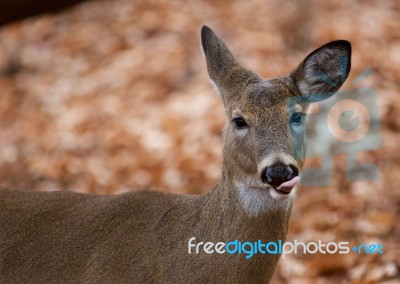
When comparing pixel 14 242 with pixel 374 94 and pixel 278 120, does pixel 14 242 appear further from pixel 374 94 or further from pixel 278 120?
pixel 374 94

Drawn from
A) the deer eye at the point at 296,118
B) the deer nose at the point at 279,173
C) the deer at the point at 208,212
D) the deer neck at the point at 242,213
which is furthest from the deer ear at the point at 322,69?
the deer nose at the point at 279,173

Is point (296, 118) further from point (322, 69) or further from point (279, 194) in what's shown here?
point (279, 194)

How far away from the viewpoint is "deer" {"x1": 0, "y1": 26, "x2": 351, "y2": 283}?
14.7 ft

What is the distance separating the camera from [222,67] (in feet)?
16.3

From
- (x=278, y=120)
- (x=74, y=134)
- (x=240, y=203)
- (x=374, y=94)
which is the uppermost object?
(x=278, y=120)

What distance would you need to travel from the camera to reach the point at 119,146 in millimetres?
9016

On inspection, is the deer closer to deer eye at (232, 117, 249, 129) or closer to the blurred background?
deer eye at (232, 117, 249, 129)

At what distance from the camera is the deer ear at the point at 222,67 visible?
16.0 ft

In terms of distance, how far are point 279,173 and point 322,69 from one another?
856mm

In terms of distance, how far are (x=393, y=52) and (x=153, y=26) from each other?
3.00m

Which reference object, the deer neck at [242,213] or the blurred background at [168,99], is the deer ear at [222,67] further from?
the blurred background at [168,99]

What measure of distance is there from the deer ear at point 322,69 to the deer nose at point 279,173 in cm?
71

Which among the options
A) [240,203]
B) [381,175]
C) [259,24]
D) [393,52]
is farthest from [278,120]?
[259,24]

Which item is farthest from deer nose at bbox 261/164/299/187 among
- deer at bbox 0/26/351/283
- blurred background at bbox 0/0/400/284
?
blurred background at bbox 0/0/400/284
